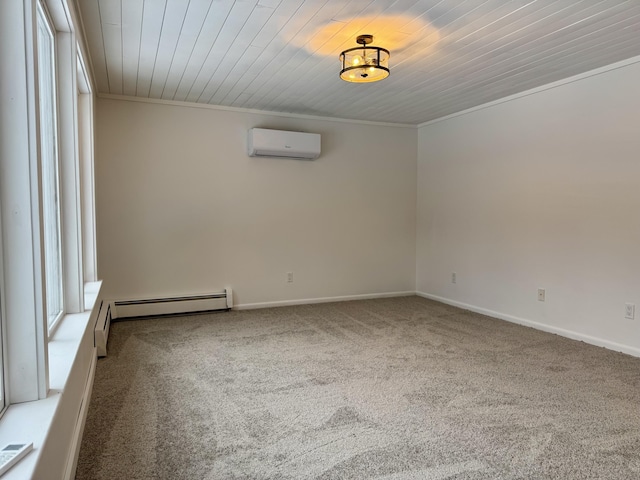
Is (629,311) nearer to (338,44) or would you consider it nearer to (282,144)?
(338,44)

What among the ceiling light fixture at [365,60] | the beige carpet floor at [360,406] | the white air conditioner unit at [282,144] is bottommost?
the beige carpet floor at [360,406]

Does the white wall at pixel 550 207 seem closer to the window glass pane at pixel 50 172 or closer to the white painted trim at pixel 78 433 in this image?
the white painted trim at pixel 78 433

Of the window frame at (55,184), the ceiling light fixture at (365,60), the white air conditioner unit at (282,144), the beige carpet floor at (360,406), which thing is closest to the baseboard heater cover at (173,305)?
the beige carpet floor at (360,406)

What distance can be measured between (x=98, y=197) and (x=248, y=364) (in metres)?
2.45

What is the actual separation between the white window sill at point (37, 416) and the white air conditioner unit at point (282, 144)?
10.2 feet

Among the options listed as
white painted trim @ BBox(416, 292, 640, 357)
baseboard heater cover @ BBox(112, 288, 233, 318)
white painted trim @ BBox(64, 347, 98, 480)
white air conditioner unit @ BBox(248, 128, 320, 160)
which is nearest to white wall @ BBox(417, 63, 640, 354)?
white painted trim @ BBox(416, 292, 640, 357)

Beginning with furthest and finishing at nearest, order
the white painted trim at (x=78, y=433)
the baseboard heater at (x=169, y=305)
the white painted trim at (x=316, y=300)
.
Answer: the white painted trim at (x=316, y=300) → the baseboard heater at (x=169, y=305) → the white painted trim at (x=78, y=433)

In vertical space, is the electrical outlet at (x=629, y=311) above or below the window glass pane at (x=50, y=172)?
below

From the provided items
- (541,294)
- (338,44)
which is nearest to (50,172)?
(338,44)

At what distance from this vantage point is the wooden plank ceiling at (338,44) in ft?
7.87

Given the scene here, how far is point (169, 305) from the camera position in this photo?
4.44 meters

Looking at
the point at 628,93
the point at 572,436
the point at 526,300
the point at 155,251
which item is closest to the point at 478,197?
the point at 526,300

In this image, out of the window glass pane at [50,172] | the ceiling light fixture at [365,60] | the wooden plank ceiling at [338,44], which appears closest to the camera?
the window glass pane at [50,172]

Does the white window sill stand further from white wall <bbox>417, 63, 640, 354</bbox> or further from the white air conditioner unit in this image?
white wall <bbox>417, 63, 640, 354</bbox>
